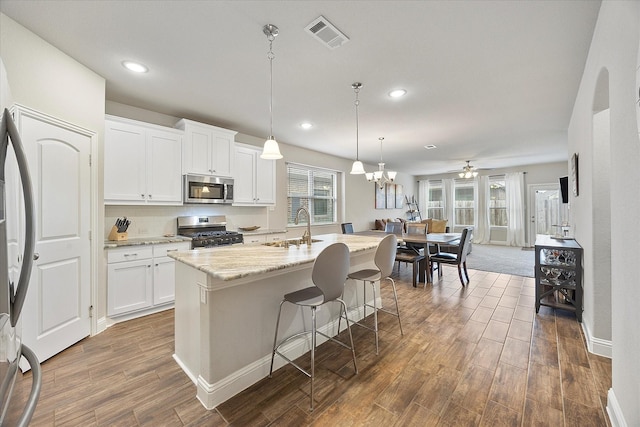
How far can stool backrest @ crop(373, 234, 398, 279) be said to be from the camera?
2.43m

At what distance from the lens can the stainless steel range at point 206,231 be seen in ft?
11.6

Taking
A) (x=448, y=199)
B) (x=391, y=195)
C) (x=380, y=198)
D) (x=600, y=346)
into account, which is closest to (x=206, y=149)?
(x=600, y=346)

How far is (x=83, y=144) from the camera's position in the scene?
8.33ft

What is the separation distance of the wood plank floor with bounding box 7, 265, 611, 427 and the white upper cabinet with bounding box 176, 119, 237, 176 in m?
2.04

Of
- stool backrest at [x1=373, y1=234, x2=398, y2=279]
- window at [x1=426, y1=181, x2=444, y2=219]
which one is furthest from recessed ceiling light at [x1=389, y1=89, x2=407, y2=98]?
window at [x1=426, y1=181, x2=444, y2=219]

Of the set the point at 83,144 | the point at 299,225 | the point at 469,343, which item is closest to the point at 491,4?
the point at 469,343

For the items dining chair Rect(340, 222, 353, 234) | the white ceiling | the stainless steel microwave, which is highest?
the white ceiling

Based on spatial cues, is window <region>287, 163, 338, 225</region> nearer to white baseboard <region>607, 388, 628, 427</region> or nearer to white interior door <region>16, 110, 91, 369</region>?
white interior door <region>16, 110, 91, 369</region>

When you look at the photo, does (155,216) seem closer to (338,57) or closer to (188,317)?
(188,317)

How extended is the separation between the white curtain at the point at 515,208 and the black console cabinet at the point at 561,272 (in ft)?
19.3

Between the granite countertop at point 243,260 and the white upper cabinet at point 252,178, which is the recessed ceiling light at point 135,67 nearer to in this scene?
the white upper cabinet at point 252,178

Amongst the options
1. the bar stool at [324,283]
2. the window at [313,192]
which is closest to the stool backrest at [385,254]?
the bar stool at [324,283]

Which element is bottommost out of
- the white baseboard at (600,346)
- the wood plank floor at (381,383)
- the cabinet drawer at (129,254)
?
the wood plank floor at (381,383)

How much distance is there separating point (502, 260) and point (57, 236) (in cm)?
771
